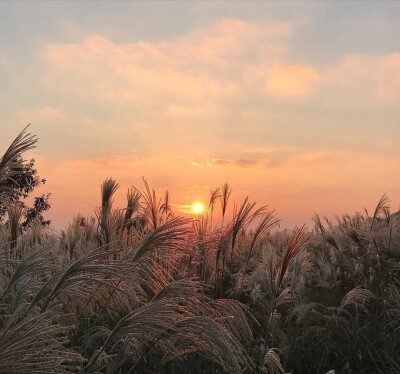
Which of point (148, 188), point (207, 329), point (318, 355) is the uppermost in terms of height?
point (148, 188)

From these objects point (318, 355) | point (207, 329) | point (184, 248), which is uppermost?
point (184, 248)

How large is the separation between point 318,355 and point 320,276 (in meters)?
4.01

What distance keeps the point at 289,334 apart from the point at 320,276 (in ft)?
11.4

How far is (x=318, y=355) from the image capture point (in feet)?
18.0

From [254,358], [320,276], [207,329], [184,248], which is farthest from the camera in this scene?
[320,276]

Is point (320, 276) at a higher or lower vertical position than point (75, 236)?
lower

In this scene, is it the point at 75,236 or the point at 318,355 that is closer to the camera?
the point at 318,355

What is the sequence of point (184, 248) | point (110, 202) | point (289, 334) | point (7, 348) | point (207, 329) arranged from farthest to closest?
point (110, 202)
point (289, 334)
point (184, 248)
point (207, 329)
point (7, 348)

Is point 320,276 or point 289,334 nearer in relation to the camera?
point 289,334

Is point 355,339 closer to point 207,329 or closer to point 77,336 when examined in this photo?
point 77,336

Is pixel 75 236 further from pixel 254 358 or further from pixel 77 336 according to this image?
pixel 254 358

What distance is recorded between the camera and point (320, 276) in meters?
9.41

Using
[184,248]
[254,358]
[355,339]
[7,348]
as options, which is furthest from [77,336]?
[7,348]

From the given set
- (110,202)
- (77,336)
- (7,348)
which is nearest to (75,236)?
(110,202)
